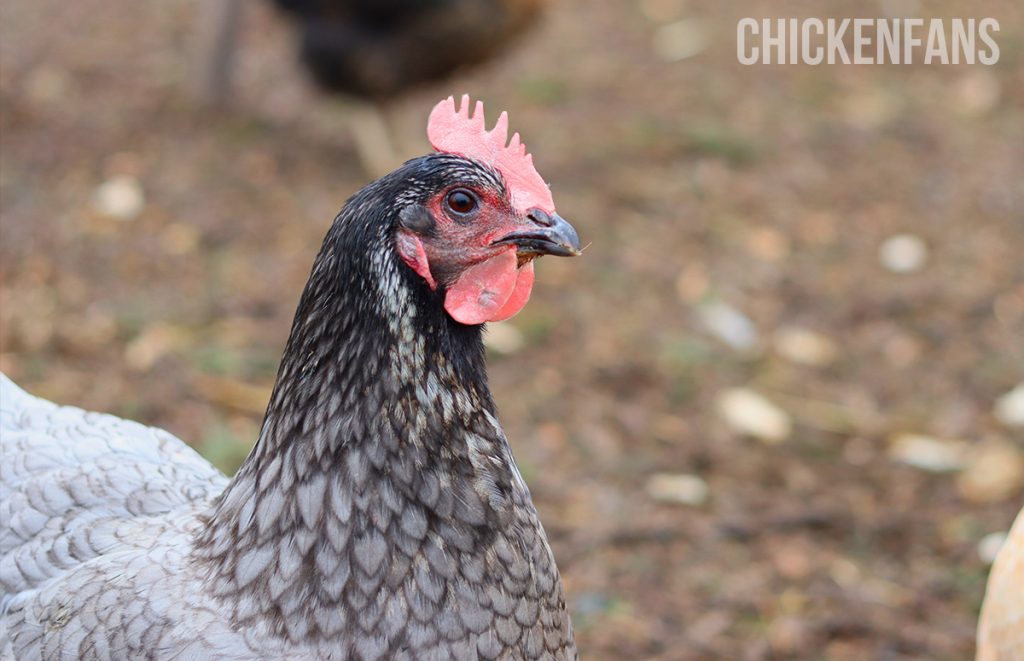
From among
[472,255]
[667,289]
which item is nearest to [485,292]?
[472,255]

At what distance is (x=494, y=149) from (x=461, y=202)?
0.49ft

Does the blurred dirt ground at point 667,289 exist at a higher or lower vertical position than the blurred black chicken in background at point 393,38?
lower

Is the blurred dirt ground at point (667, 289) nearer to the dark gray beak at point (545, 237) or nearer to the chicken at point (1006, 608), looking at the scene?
the chicken at point (1006, 608)

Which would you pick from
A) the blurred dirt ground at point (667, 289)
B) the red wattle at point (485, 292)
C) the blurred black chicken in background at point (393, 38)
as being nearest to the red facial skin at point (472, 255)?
the red wattle at point (485, 292)

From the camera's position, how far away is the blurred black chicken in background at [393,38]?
5.64 m

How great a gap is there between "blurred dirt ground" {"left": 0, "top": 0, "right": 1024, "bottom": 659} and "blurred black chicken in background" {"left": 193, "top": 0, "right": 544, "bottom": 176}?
1.46ft

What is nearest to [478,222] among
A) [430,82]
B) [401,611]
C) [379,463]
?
[379,463]

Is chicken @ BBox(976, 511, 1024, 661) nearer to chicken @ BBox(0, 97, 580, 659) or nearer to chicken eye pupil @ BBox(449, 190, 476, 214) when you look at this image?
chicken @ BBox(0, 97, 580, 659)

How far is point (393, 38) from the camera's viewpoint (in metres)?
5.66

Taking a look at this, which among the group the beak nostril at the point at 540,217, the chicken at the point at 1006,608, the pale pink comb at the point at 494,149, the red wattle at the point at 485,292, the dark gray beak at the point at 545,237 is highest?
the pale pink comb at the point at 494,149

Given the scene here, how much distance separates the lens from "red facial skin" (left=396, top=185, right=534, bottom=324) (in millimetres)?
1890

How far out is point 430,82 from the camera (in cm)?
584

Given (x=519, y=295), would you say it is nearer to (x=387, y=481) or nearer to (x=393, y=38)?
(x=387, y=481)

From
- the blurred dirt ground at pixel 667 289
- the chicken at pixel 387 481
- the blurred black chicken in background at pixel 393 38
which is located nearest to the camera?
the chicken at pixel 387 481
